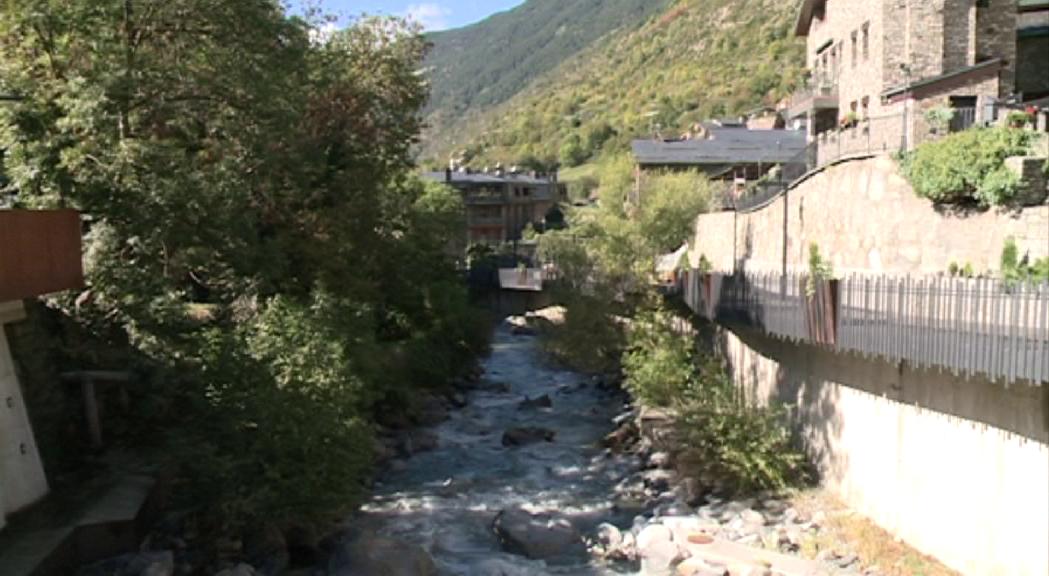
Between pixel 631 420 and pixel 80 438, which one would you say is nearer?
pixel 80 438

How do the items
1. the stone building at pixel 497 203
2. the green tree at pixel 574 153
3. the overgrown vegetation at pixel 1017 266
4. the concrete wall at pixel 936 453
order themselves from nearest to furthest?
the concrete wall at pixel 936 453, the overgrown vegetation at pixel 1017 266, the stone building at pixel 497 203, the green tree at pixel 574 153

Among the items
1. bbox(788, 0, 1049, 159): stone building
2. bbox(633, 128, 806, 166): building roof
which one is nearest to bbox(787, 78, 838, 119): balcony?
bbox(788, 0, 1049, 159): stone building

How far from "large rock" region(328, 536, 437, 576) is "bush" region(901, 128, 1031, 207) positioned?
408 inches

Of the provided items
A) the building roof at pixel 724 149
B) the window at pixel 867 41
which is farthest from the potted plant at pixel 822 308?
the building roof at pixel 724 149

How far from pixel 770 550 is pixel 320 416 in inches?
294

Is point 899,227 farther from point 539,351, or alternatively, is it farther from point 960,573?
point 539,351

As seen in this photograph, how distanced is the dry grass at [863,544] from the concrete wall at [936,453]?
0.15 meters

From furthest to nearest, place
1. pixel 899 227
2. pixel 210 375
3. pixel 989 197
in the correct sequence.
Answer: pixel 899 227, pixel 210 375, pixel 989 197

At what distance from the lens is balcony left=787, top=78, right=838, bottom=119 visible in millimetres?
30422

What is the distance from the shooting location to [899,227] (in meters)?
16.3

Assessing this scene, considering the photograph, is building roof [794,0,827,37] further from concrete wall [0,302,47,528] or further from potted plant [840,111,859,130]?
concrete wall [0,302,47,528]

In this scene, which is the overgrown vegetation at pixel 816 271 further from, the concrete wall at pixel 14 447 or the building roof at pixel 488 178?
the building roof at pixel 488 178

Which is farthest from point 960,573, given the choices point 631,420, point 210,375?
point 631,420

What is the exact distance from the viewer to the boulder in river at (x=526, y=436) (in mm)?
23495
